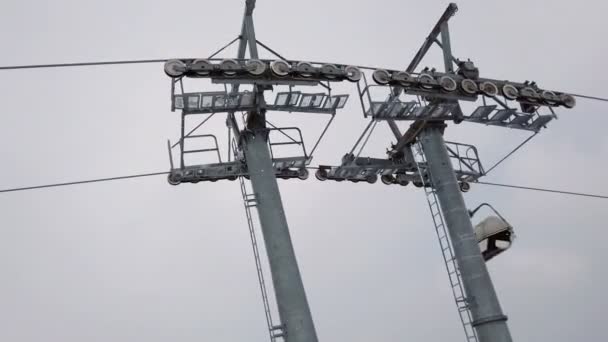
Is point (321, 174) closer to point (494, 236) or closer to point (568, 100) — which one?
point (494, 236)

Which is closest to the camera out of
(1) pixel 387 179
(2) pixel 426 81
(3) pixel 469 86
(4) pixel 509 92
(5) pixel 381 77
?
(5) pixel 381 77

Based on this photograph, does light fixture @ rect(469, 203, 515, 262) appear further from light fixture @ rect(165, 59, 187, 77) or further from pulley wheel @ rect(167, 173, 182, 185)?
light fixture @ rect(165, 59, 187, 77)

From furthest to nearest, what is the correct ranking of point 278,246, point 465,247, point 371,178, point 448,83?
point 371,178 → point 448,83 → point 465,247 → point 278,246

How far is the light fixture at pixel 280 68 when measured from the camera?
674 inches

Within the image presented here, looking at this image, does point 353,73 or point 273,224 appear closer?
point 273,224

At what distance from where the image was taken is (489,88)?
21.4m

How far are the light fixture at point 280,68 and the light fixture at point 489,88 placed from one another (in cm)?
766

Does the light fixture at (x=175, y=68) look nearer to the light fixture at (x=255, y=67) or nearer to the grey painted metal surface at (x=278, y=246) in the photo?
the light fixture at (x=255, y=67)

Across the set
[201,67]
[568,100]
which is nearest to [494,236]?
[568,100]

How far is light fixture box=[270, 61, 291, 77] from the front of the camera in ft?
56.2

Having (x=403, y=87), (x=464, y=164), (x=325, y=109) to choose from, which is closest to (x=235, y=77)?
(x=325, y=109)

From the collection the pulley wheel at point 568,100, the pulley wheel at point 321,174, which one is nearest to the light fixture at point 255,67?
the pulley wheel at point 321,174

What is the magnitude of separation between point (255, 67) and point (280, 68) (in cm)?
71

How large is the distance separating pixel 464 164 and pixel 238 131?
10.3 meters
